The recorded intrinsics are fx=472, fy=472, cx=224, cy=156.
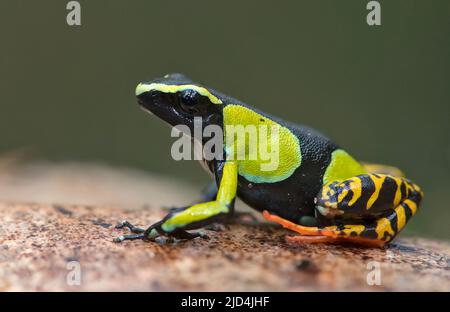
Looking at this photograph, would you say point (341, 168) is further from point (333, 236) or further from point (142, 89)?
point (142, 89)

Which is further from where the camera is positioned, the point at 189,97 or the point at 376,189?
the point at 189,97

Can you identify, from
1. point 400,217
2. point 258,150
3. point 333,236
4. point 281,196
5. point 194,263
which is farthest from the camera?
point 281,196

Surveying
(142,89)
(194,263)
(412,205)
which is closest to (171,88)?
(142,89)

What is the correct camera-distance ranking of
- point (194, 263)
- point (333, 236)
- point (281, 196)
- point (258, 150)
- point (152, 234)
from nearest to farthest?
point (194, 263) < point (152, 234) < point (333, 236) < point (258, 150) < point (281, 196)

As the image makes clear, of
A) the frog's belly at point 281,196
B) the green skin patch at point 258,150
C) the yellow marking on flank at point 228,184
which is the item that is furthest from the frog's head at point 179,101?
the frog's belly at point 281,196

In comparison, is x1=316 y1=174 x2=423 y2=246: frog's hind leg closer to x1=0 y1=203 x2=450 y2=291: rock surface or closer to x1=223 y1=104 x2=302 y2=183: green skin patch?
x1=0 y1=203 x2=450 y2=291: rock surface

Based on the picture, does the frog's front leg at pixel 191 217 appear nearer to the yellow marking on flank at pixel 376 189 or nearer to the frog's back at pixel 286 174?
the frog's back at pixel 286 174

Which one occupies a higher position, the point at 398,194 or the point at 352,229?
the point at 398,194

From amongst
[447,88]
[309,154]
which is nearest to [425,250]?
[309,154]
